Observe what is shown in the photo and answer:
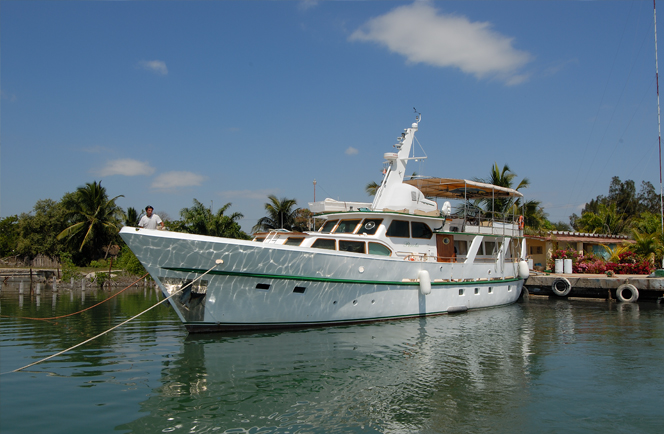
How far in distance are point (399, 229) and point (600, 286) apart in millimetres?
12531

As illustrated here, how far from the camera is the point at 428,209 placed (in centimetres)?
1697

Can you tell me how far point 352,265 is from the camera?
499 inches

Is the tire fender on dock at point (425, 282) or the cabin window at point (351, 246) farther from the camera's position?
the tire fender on dock at point (425, 282)

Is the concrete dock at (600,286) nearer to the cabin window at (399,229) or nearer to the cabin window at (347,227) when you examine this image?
the cabin window at (399,229)

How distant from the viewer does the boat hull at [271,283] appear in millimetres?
10742

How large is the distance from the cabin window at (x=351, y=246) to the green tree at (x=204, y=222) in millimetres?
16883

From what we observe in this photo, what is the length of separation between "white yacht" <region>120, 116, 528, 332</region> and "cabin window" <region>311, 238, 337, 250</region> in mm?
29

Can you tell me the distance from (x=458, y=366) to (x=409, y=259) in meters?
5.64

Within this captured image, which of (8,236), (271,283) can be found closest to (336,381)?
(271,283)

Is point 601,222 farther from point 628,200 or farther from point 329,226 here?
point 329,226


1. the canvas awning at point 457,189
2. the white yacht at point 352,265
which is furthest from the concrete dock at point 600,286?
the canvas awning at point 457,189

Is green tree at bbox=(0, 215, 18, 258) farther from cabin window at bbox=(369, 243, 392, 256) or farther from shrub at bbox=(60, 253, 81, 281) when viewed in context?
cabin window at bbox=(369, 243, 392, 256)

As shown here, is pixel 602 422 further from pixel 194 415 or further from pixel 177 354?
pixel 177 354

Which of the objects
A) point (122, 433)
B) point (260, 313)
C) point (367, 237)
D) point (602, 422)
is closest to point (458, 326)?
point (367, 237)
